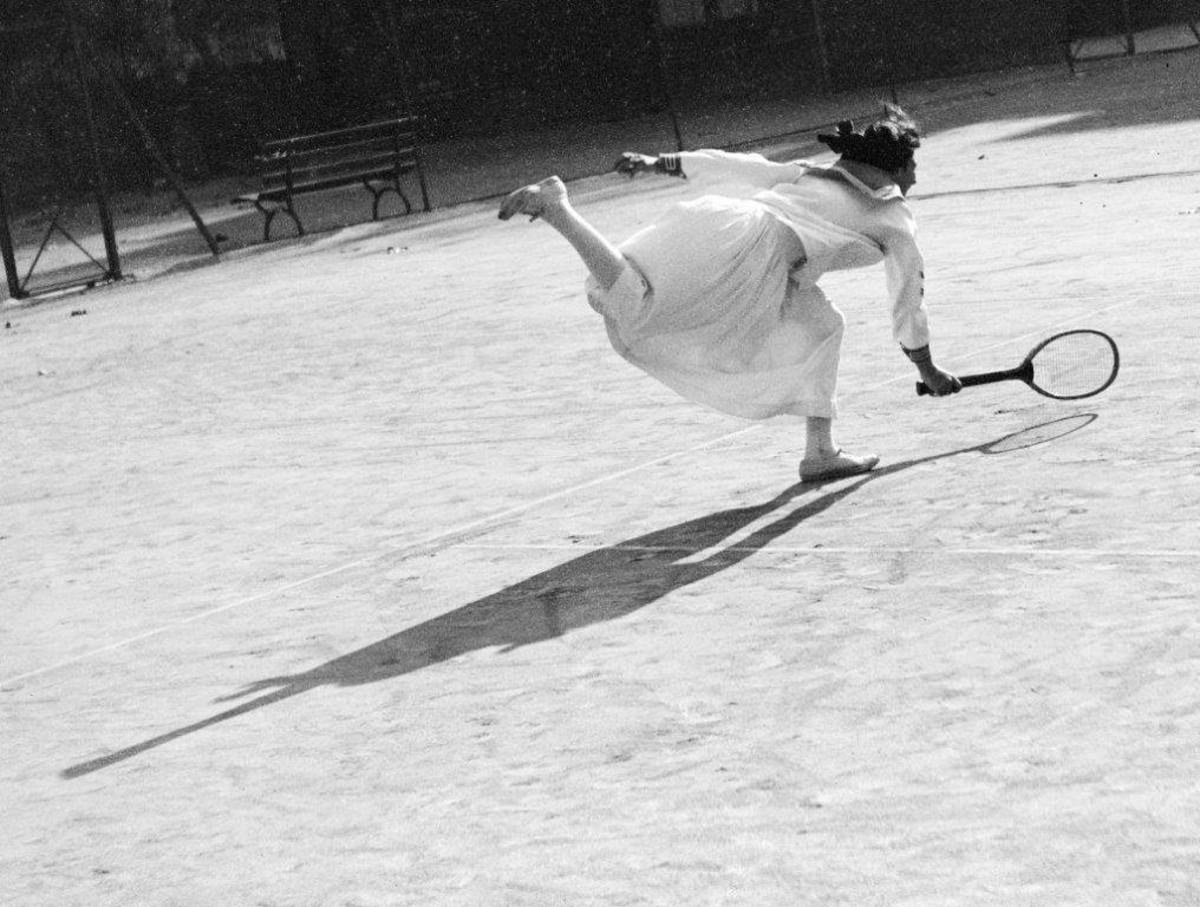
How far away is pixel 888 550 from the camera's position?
633 centimetres

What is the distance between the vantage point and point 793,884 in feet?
13.3

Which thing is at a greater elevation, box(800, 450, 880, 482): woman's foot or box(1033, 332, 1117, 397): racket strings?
box(1033, 332, 1117, 397): racket strings

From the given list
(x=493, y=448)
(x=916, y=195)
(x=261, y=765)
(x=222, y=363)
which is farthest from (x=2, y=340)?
(x=261, y=765)

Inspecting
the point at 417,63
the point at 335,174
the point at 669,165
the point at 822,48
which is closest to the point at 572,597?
the point at 669,165

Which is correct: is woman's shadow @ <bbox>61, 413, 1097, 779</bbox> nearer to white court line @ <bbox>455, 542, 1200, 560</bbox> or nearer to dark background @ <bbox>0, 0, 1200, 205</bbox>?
white court line @ <bbox>455, 542, 1200, 560</bbox>

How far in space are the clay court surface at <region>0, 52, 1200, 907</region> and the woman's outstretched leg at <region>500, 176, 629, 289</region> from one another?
92 cm

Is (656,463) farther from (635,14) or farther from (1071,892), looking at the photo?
(635,14)

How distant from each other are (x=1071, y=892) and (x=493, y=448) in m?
5.51

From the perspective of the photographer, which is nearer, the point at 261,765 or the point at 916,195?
the point at 261,765

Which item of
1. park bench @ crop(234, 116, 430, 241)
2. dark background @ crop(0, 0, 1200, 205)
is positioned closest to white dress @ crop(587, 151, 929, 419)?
park bench @ crop(234, 116, 430, 241)

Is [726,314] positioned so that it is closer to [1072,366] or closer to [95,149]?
[1072,366]

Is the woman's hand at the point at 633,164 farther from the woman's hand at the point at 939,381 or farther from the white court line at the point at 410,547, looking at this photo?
the white court line at the point at 410,547

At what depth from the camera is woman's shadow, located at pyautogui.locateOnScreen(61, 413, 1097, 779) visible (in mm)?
6000

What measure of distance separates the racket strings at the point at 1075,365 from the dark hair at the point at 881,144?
37.6 inches
